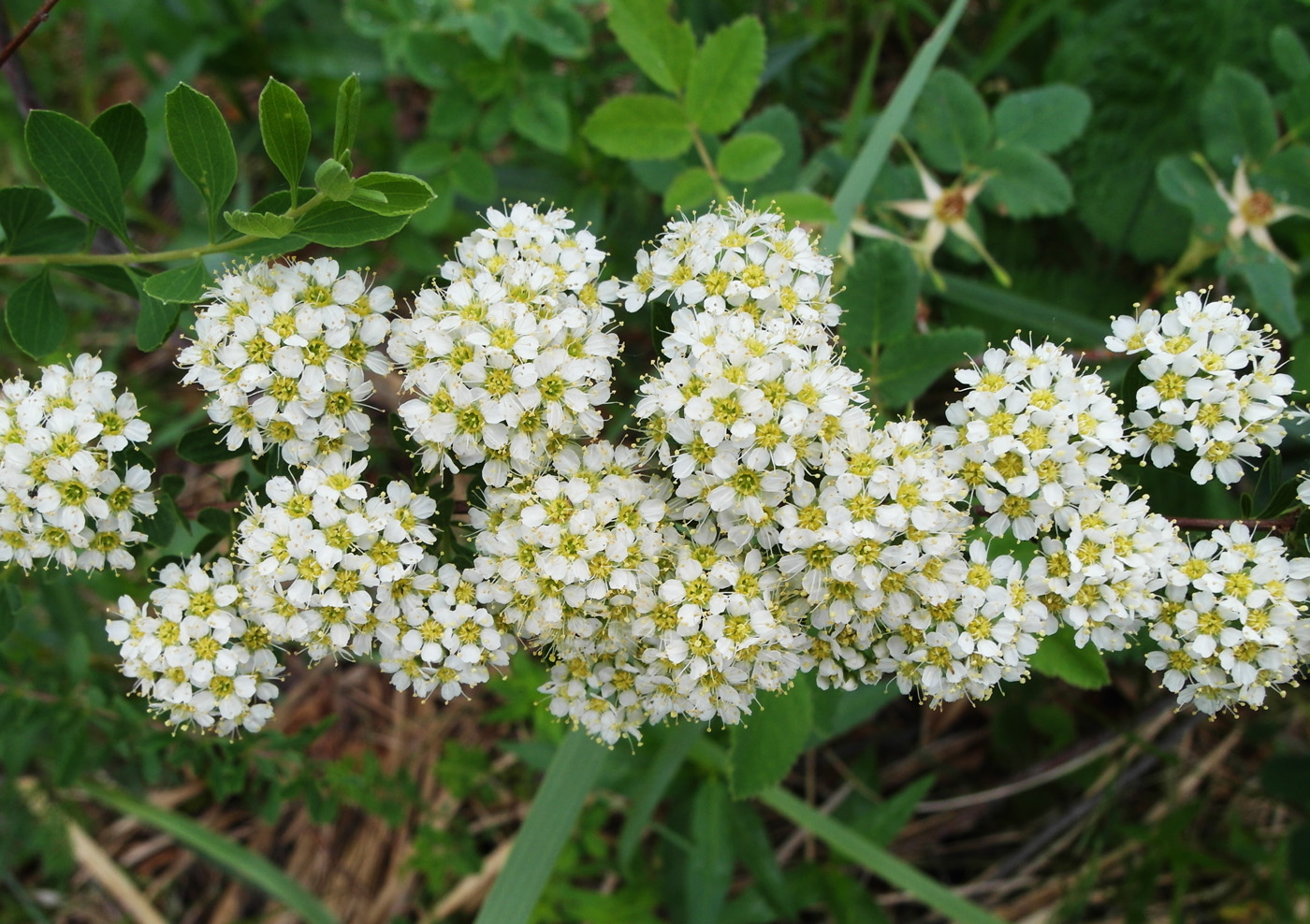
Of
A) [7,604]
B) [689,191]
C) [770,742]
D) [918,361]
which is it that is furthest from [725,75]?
[7,604]

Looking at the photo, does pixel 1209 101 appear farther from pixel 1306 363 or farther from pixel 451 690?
pixel 451 690

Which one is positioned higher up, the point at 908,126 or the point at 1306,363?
the point at 908,126

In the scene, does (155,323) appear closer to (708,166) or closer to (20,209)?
(20,209)

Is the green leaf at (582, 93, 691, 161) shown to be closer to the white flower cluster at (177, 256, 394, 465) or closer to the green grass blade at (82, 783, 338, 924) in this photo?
the white flower cluster at (177, 256, 394, 465)

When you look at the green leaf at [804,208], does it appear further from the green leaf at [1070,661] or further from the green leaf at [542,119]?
the green leaf at [1070,661]

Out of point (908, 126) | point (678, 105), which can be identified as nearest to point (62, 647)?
point (678, 105)

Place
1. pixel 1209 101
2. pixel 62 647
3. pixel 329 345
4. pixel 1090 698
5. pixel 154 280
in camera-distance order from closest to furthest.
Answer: pixel 154 280
pixel 329 345
pixel 1209 101
pixel 62 647
pixel 1090 698
